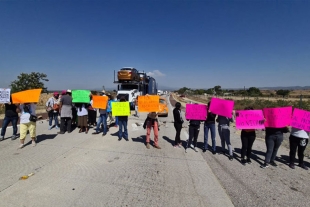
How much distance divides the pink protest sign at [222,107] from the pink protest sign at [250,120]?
329 millimetres

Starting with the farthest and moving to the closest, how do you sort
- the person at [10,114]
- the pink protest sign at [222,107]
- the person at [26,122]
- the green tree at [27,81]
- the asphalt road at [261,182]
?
the green tree at [27,81] < the person at [10,114] < the person at [26,122] < the pink protest sign at [222,107] < the asphalt road at [261,182]

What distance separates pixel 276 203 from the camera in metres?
3.14

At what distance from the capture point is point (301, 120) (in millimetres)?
4840

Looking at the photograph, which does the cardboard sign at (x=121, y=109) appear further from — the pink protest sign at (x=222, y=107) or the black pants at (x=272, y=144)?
the black pants at (x=272, y=144)

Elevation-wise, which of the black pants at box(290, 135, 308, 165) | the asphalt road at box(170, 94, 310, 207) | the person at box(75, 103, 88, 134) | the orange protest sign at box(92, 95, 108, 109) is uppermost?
the orange protest sign at box(92, 95, 108, 109)

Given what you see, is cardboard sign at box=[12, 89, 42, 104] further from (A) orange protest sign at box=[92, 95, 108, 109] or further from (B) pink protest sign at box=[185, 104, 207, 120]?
(B) pink protest sign at box=[185, 104, 207, 120]

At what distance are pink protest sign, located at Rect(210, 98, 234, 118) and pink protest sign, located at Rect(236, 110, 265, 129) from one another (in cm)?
33

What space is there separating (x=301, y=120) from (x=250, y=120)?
1.31 m

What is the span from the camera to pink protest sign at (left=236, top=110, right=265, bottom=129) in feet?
16.4

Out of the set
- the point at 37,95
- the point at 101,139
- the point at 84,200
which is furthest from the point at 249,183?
the point at 37,95

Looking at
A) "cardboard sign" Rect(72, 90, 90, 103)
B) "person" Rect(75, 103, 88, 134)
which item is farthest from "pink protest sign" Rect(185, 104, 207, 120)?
"person" Rect(75, 103, 88, 134)

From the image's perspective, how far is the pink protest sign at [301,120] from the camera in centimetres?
479

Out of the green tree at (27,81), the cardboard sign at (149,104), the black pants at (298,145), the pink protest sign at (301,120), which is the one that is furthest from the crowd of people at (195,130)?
the green tree at (27,81)

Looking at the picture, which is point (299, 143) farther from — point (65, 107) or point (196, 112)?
point (65, 107)
